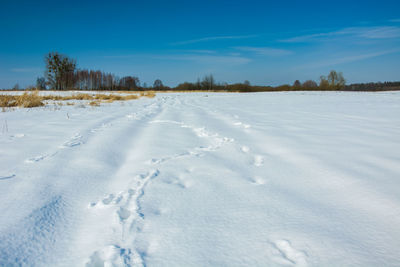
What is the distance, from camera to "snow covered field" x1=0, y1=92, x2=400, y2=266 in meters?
0.66

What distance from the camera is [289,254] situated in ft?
2.14

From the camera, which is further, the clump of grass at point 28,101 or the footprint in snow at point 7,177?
the clump of grass at point 28,101

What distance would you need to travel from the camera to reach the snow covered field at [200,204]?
2.17 ft

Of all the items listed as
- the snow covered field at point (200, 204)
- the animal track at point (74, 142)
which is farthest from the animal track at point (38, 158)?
the animal track at point (74, 142)

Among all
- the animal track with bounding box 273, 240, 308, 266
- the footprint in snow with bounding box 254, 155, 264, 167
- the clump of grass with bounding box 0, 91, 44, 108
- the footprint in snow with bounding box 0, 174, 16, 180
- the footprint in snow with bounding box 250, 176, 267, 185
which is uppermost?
the clump of grass with bounding box 0, 91, 44, 108

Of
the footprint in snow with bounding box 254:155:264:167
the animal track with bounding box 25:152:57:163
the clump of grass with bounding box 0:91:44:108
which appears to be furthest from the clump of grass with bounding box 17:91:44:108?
the footprint in snow with bounding box 254:155:264:167

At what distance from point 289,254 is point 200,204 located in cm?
40

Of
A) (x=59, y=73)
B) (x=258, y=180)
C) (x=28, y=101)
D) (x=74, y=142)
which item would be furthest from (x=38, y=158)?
(x=59, y=73)

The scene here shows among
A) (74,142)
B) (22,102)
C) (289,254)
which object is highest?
(22,102)

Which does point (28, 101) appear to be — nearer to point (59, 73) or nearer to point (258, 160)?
point (258, 160)

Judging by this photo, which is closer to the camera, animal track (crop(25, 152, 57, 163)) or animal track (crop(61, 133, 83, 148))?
animal track (crop(25, 152, 57, 163))

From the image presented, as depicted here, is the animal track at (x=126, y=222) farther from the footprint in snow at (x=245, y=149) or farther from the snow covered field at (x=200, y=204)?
the footprint in snow at (x=245, y=149)

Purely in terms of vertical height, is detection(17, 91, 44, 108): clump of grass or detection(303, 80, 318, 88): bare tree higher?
detection(303, 80, 318, 88): bare tree

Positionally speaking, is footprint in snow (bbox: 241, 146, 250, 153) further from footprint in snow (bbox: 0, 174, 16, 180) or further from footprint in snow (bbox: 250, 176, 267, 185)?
footprint in snow (bbox: 0, 174, 16, 180)
